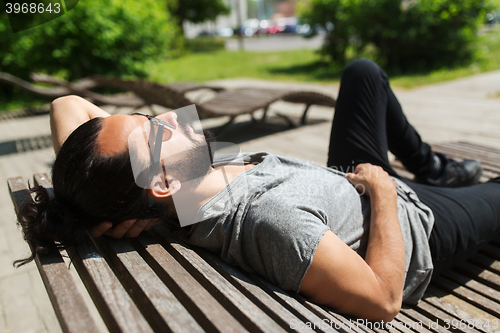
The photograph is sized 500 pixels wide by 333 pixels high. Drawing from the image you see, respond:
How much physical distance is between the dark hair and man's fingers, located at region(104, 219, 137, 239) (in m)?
0.03

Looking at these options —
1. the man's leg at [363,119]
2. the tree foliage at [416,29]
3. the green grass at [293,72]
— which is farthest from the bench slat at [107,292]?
the tree foliage at [416,29]

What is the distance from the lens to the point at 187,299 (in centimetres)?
114

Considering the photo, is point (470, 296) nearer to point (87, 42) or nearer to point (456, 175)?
Answer: point (456, 175)

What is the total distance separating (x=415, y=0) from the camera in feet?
34.3

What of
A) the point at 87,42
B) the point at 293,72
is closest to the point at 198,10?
the point at 293,72

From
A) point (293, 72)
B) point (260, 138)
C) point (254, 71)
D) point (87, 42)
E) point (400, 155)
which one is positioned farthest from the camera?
point (254, 71)

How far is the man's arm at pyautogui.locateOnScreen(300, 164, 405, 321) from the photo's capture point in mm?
1279

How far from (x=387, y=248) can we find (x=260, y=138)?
4.07m

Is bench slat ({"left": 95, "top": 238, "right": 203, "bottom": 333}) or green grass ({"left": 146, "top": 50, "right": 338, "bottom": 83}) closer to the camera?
bench slat ({"left": 95, "top": 238, "right": 203, "bottom": 333})

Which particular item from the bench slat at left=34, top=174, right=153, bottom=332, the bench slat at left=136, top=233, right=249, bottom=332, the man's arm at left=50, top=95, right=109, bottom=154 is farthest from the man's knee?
the bench slat at left=34, top=174, right=153, bottom=332

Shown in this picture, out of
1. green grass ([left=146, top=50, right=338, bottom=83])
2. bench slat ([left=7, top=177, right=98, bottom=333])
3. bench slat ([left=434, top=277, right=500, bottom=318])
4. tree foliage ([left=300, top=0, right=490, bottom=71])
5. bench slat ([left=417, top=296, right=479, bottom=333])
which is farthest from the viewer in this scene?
green grass ([left=146, top=50, right=338, bottom=83])

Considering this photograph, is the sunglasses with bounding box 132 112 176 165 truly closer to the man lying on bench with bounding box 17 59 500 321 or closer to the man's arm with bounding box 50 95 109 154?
the man lying on bench with bounding box 17 59 500 321

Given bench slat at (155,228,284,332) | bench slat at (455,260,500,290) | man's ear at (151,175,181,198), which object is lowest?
bench slat at (455,260,500,290)

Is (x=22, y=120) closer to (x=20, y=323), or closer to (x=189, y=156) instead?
(x=20, y=323)
